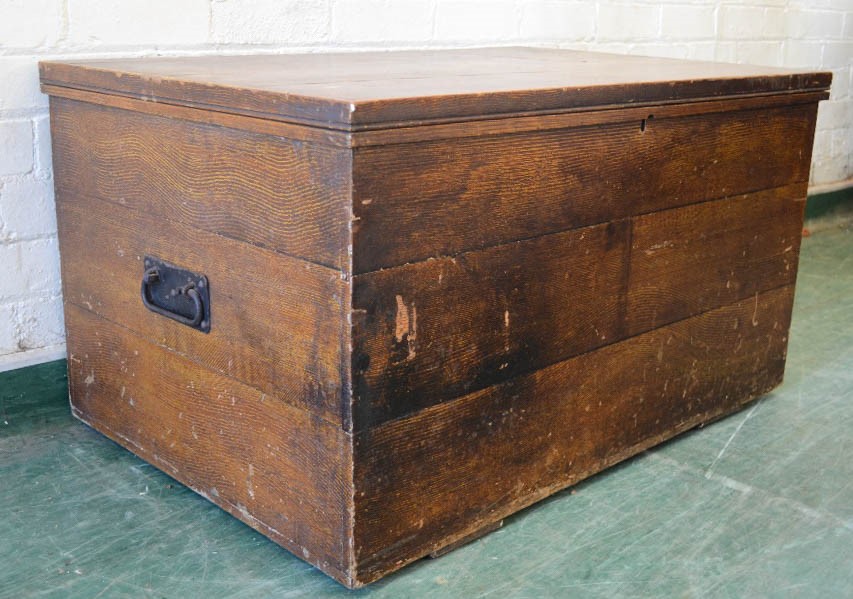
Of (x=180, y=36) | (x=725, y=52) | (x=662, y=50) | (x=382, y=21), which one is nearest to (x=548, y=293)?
(x=180, y=36)

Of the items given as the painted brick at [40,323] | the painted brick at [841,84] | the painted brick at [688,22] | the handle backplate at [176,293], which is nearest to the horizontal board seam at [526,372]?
the handle backplate at [176,293]

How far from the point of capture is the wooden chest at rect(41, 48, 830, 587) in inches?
43.5

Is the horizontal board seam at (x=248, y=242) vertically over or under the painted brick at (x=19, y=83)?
under

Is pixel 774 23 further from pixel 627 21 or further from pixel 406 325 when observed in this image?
pixel 406 325

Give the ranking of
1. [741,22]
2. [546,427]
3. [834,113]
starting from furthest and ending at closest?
[834,113] → [741,22] → [546,427]

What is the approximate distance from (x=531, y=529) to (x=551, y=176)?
473 millimetres

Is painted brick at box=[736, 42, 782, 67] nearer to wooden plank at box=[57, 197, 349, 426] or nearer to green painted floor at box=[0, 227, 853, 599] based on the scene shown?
green painted floor at box=[0, 227, 853, 599]

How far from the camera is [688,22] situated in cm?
282

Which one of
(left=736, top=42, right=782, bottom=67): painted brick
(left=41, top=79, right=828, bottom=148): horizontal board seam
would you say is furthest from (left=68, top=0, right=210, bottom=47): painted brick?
(left=736, top=42, right=782, bottom=67): painted brick

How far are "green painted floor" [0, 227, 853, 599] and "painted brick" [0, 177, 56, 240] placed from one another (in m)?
0.23

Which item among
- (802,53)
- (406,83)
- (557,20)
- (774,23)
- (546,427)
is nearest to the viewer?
(406,83)

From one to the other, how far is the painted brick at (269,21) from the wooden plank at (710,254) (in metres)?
0.81

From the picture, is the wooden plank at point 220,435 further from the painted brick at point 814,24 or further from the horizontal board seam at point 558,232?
the painted brick at point 814,24

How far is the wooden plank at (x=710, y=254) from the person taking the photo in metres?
1.45
